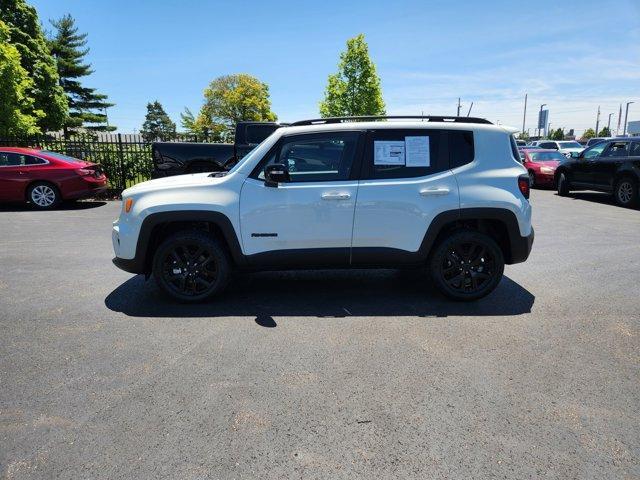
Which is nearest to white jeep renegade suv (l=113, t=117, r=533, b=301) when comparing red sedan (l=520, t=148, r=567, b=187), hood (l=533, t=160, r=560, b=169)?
red sedan (l=520, t=148, r=567, b=187)

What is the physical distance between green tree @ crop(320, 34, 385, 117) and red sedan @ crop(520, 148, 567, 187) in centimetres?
2328

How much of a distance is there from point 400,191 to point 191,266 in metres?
2.31

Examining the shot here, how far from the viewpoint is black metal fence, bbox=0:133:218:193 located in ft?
45.8

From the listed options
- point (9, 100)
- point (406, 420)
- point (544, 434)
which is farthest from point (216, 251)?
point (9, 100)

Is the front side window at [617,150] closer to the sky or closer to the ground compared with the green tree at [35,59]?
closer to the ground

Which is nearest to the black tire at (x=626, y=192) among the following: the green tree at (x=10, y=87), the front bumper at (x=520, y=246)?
the front bumper at (x=520, y=246)

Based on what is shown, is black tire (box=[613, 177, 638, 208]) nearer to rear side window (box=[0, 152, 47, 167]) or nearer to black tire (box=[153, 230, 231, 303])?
black tire (box=[153, 230, 231, 303])

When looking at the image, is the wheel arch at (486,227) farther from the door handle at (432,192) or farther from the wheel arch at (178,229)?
the wheel arch at (178,229)

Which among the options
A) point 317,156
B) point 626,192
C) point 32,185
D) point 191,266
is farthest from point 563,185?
point 32,185

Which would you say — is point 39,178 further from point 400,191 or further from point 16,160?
point 400,191

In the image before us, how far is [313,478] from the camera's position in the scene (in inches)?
87.8

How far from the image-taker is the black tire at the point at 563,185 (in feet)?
46.9

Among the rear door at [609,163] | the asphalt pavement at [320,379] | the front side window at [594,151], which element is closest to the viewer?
the asphalt pavement at [320,379]

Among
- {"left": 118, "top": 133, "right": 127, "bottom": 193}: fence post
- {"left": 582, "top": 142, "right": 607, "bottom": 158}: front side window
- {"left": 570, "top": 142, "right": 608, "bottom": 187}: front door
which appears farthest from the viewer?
{"left": 118, "top": 133, "right": 127, "bottom": 193}: fence post
